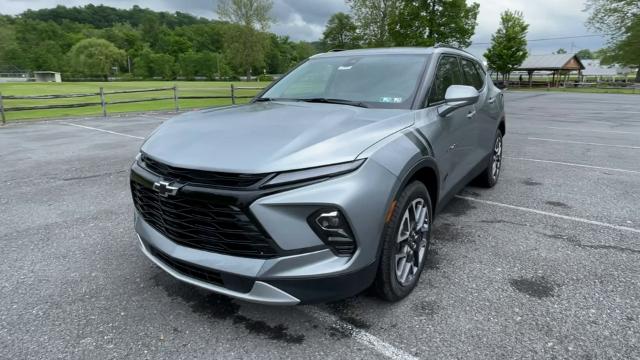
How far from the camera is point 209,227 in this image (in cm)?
210

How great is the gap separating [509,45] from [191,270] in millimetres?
52406

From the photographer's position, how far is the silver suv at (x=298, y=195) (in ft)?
6.47

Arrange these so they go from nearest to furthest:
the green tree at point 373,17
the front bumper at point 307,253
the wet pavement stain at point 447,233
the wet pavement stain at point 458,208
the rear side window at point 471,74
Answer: the front bumper at point 307,253 → the wet pavement stain at point 447,233 → the rear side window at point 471,74 → the wet pavement stain at point 458,208 → the green tree at point 373,17

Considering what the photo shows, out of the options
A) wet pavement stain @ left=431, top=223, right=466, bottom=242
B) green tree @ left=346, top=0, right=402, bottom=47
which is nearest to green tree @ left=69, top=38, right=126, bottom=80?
green tree @ left=346, top=0, right=402, bottom=47

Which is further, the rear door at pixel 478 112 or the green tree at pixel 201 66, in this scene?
the green tree at pixel 201 66

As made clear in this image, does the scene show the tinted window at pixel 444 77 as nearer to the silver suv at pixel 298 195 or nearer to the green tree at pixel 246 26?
the silver suv at pixel 298 195

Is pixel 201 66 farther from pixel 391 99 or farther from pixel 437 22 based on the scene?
pixel 391 99

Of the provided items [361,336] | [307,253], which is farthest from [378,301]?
[307,253]

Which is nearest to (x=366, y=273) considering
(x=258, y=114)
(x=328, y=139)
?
(x=328, y=139)

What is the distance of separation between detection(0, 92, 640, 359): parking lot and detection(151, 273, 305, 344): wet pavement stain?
0.01m

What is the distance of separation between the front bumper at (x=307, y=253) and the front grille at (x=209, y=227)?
0.14 ft

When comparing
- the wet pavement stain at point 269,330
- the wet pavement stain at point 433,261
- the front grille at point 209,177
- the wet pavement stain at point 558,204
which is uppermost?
the front grille at point 209,177

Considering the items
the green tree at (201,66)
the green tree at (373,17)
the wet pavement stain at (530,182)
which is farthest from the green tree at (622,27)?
the green tree at (201,66)

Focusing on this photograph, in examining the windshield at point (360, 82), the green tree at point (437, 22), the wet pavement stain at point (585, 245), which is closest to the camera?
the windshield at point (360, 82)
